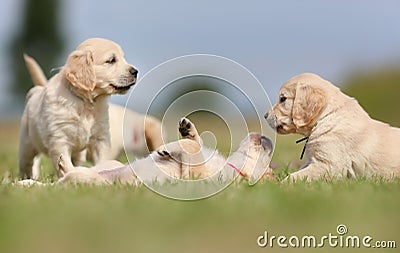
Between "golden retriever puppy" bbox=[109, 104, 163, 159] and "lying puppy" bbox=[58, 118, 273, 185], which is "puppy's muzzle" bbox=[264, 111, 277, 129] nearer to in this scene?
"lying puppy" bbox=[58, 118, 273, 185]

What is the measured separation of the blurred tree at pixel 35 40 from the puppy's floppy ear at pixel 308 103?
2226 cm

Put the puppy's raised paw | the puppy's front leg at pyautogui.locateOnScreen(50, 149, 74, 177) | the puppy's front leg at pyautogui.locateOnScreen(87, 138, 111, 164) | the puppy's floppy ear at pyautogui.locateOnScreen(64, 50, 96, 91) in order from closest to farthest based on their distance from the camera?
the puppy's raised paw
the puppy's front leg at pyautogui.locateOnScreen(50, 149, 74, 177)
the puppy's floppy ear at pyautogui.locateOnScreen(64, 50, 96, 91)
the puppy's front leg at pyautogui.locateOnScreen(87, 138, 111, 164)

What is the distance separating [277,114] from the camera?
4316mm

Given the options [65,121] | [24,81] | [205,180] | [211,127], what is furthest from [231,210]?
[24,81]

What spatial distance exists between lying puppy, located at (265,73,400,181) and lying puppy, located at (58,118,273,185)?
0.29 m

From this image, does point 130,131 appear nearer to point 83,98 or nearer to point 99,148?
point 99,148

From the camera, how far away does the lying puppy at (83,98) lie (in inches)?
187

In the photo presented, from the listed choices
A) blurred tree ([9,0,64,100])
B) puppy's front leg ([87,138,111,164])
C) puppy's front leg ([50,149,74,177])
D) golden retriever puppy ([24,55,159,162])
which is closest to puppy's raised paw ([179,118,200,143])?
puppy's front leg ([50,149,74,177])

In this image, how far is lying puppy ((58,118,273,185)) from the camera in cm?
368

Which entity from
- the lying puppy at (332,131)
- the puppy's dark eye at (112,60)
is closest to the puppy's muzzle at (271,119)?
the lying puppy at (332,131)

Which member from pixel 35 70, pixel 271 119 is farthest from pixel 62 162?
pixel 35 70

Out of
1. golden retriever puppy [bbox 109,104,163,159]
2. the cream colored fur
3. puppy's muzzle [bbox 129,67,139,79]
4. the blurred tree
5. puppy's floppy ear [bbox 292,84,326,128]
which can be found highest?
puppy's muzzle [bbox 129,67,139,79]

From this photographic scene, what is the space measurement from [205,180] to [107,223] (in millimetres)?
988

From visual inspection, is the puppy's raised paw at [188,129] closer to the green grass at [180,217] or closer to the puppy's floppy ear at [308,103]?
the green grass at [180,217]
